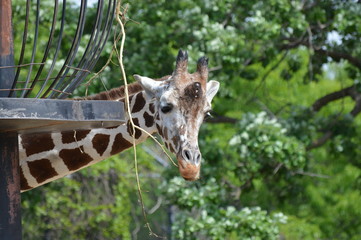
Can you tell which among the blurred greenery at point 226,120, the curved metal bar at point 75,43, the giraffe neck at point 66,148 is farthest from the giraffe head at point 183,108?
the blurred greenery at point 226,120

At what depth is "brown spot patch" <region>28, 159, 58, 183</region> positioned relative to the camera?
15.4ft

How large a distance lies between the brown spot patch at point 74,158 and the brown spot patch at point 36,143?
8 centimetres

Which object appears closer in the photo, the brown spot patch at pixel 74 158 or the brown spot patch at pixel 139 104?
the brown spot patch at pixel 74 158

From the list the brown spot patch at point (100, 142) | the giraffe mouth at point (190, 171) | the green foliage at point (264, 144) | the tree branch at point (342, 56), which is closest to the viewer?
the giraffe mouth at point (190, 171)

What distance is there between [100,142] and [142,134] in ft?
0.87

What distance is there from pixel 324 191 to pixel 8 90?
500 inches

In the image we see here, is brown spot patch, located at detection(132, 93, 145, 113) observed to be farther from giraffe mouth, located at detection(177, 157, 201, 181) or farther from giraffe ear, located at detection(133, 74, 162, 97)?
giraffe mouth, located at detection(177, 157, 201, 181)

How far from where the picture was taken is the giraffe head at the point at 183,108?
4426mm

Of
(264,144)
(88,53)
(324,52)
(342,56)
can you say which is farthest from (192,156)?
(324,52)

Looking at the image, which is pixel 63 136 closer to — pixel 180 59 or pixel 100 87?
pixel 180 59

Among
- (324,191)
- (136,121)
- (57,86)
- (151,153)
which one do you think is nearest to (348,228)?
(324,191)

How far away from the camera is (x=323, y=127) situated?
9.80m

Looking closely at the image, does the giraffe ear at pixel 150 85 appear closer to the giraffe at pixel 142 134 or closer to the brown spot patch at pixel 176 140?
the giraffe at pixel 142 134

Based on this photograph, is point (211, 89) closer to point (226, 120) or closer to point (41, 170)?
point (41, 170)
